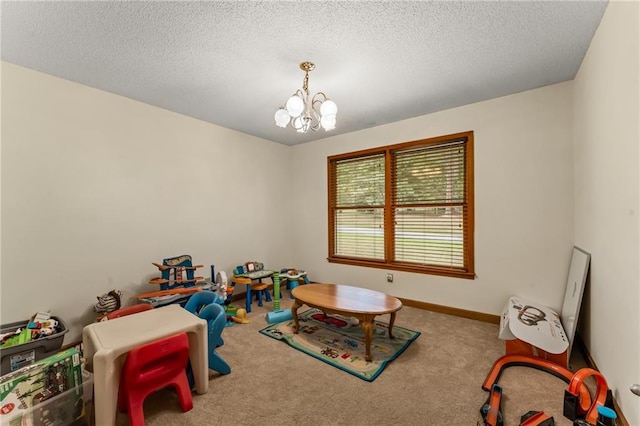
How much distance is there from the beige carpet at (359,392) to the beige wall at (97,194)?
152 centimetres

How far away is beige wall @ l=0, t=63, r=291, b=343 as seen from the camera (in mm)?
2396

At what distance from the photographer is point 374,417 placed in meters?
1.74

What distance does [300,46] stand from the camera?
6.94 ft

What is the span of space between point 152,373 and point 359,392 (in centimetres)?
138

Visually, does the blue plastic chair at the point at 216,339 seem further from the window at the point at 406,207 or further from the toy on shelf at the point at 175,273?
the window at the point at 406,207

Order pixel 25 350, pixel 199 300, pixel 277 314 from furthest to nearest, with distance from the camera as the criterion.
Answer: pixel 277 314
pixel 199 300
pixel 25 350

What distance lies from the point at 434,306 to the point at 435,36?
301 cm

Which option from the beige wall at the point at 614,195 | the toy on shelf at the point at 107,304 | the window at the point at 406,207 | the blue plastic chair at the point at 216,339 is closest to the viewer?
the beige wall at the point at 614,195

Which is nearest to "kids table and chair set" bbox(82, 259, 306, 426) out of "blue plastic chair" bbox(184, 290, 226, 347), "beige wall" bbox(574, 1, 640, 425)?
"blue plastic chair" bbox(184, 290, 226, 347)

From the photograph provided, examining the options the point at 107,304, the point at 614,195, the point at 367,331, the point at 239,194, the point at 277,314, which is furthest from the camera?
the point at 239,194

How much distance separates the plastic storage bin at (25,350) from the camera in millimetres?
1993

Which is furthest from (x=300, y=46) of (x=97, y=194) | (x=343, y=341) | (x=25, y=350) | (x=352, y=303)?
(x=25, y=350)

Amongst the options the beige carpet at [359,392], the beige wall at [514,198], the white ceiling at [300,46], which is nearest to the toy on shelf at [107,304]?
the beige carpet at [359,392]

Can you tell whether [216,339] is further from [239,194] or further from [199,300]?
[239,194]
